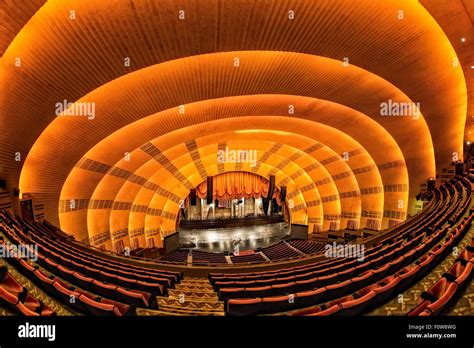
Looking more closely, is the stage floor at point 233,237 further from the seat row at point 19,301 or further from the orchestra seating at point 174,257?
the seat row at point 19,301

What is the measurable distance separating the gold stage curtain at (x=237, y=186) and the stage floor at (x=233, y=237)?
3.47m

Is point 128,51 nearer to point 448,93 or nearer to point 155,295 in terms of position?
point 155,295

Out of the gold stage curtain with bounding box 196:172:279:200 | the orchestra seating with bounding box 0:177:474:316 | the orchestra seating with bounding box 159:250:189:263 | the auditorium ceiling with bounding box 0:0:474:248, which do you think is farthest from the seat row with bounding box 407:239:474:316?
the gold stage curtain with bounding box 196:172:279:200

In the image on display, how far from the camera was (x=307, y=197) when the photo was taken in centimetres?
2247

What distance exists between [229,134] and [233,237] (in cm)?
1174

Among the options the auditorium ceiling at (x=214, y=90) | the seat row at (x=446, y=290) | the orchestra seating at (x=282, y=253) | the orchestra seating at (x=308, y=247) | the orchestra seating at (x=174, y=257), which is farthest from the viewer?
the orchestra seating at (x=308, y=247)

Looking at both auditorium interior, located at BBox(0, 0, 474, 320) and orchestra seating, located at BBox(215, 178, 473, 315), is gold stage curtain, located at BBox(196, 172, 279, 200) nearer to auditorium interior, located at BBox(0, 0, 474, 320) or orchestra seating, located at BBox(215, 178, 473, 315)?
auditorium interior, located at BBox(0, 0, 474, 320)

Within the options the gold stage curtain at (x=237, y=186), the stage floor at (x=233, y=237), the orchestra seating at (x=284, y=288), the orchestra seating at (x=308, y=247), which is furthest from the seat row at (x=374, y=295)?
the gold stage curtain at (x=237, y=186)

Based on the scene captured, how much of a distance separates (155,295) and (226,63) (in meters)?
6.27

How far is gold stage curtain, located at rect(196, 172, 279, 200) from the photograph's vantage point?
2266 centimetres

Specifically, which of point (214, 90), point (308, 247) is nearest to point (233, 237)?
point (308, 247)

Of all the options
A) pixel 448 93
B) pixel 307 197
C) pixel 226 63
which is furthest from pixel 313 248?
pixel 226 63

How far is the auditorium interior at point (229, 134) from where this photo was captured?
12.1ft

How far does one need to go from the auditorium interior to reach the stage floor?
5505 millimetres
